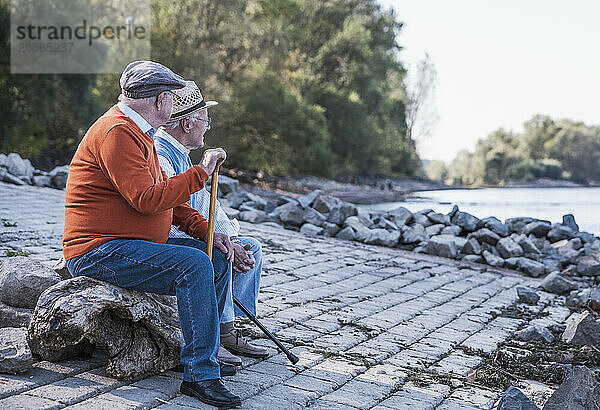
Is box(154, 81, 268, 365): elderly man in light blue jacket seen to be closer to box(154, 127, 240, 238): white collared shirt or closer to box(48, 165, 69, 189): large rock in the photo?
box(154, 127, 240, 238): white collared shirt

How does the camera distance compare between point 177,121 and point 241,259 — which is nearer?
point 241,259

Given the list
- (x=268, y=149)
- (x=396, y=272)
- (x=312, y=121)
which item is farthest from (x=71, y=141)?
(x=396, y=272)

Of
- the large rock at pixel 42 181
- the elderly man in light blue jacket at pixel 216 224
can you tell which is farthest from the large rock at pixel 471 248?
the large rock at pixel 42 181

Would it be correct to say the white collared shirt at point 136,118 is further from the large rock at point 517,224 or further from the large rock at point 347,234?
the large rock at point 517,224

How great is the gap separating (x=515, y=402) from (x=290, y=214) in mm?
8373

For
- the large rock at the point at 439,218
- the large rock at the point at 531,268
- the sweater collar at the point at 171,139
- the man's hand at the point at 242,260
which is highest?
the sweater collar at the point at 171,139

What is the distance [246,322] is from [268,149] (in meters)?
27.5

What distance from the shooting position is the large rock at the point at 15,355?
11.4ft

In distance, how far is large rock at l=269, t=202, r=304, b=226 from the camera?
38.2 feet

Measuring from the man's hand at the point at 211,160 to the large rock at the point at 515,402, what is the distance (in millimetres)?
1875

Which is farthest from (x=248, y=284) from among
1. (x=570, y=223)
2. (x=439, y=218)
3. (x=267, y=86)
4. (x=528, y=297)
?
(x=267, y=86)

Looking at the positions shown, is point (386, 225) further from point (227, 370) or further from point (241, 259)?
point (227, 370)

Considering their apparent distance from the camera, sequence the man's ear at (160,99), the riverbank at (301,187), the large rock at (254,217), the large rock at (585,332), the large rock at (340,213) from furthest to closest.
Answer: the riverbank at (301,187) → the large rock at (340,213) → the large rock at (254,217) → the large rock at (585,332) → the man's ear at (160,99)

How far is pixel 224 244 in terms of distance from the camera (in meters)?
3.97
